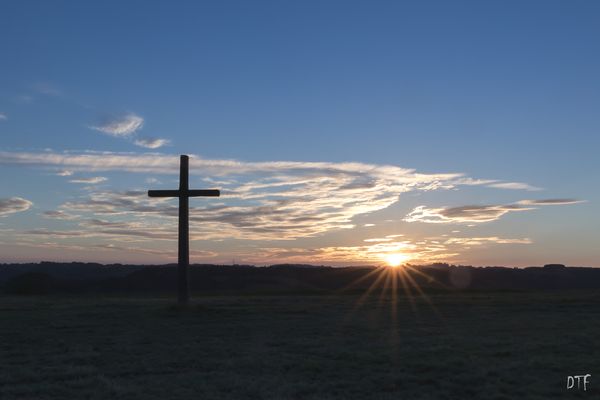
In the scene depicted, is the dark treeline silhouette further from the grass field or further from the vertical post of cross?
the grass field

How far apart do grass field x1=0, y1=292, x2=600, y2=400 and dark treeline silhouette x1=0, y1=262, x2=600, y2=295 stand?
109 ft

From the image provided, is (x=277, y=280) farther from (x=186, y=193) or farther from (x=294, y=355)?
(x=294, y=355)

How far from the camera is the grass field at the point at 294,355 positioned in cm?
1110

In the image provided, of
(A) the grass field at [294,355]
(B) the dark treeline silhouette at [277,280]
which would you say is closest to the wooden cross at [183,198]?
(A) the grass field at [294,355]

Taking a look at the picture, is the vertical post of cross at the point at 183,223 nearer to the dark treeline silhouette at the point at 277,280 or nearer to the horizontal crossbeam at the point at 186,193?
the horizontal crossbeam at the point at 186,193

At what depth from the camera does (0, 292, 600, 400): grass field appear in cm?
1110

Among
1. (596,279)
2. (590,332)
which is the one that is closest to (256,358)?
(590,332)

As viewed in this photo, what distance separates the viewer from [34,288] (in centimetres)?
6197

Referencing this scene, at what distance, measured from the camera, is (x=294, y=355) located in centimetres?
1476

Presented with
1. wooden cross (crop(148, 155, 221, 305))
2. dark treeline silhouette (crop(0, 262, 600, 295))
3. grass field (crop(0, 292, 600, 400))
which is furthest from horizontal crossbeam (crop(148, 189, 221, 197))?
dark treeline silhouette (crop(0, 262, 600, 295))

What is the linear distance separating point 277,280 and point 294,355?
64438 mm

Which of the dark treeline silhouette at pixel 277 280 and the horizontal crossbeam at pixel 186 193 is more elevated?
the horizontal crossbeam at pixel 186 193

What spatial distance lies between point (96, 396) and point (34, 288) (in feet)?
185

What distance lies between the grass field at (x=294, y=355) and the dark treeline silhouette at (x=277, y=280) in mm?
33268
